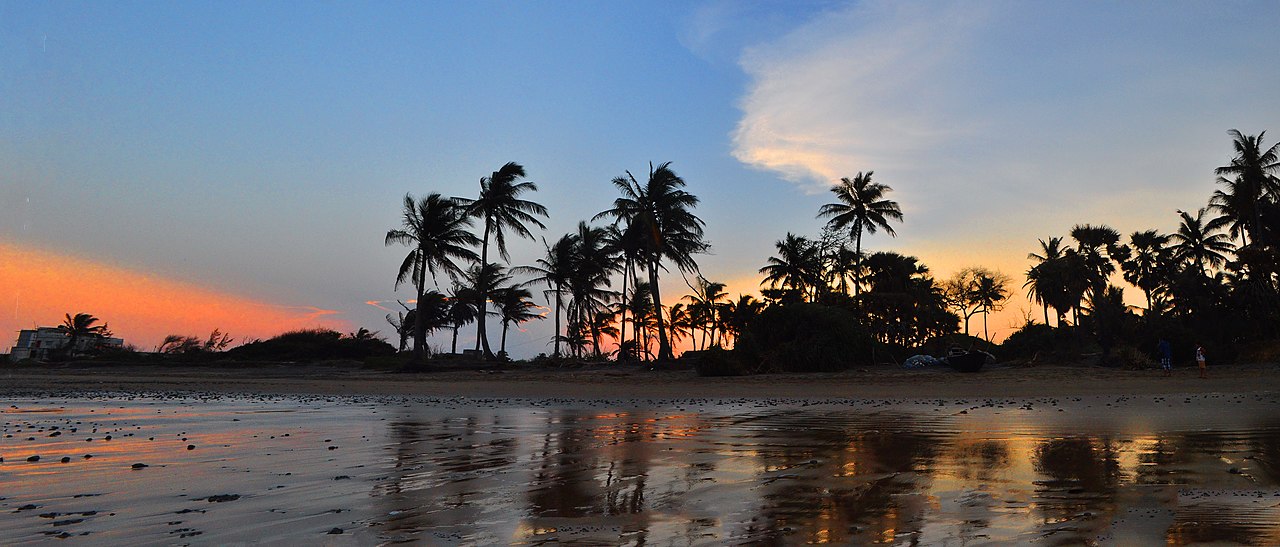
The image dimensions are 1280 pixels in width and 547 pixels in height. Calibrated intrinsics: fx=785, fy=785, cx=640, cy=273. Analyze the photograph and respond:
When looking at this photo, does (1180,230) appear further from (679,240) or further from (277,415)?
(277,415)

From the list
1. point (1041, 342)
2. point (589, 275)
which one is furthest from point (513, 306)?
point (1041, 342)

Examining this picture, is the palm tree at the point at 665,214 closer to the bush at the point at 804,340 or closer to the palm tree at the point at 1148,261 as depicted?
the bush at the point at 804,340

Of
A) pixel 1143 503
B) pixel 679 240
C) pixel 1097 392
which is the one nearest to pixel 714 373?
pixel 679 240

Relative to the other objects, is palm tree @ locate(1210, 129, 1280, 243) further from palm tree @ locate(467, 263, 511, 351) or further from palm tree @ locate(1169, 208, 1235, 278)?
palm tree @ locate(467, 263, 511, 351)

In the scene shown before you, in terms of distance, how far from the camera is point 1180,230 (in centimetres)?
5994

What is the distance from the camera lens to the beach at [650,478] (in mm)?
4164

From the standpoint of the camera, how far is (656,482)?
5914mm

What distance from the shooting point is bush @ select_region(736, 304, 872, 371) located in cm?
3353

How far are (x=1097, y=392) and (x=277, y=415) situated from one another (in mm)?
19128

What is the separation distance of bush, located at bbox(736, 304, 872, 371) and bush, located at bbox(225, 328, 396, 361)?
33.5 m

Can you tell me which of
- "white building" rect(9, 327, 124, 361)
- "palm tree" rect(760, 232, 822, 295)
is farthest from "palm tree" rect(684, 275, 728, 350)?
"white building" rect(9, 327, 124, 361)

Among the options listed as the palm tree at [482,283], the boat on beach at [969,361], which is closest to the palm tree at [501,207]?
the palm tree at [482,283]

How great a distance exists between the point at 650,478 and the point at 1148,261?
214 ft

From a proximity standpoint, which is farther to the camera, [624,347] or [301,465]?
[624,347]
